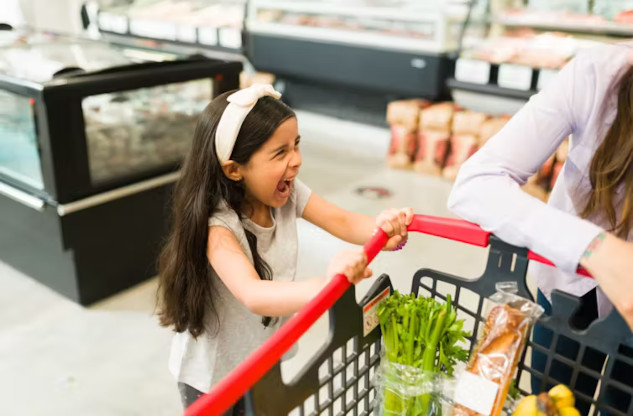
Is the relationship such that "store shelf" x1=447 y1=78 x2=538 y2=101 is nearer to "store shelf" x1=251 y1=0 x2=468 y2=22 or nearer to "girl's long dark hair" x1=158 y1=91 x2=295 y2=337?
"store shelf" x1=251 y1=0 x2=468 y2=22

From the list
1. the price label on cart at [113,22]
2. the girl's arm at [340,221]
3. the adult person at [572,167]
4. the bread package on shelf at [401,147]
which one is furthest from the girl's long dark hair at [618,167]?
the price label on cart at [113,22]

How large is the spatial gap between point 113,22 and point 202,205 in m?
5.95

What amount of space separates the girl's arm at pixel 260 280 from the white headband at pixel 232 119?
0.57 ft

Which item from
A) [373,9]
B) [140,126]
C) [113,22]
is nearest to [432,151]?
[373,9]

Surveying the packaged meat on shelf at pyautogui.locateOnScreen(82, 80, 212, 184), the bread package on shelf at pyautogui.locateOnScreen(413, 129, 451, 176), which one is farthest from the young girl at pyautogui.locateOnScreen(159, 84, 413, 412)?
the bread package on shelf at pyautogui.locateOnScreen(413, 129, 451, 176)

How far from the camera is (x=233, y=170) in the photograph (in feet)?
4.20

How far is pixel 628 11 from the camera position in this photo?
3779 millimetres

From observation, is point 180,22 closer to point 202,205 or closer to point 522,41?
point 522,41

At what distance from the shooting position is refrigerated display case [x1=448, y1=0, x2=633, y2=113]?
12.8 feet

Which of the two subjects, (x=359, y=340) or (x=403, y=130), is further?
(x=403, y=130)

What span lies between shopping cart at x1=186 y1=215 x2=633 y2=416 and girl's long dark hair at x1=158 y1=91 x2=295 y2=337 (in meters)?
0.39

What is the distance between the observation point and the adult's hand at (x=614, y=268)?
32.1 inches

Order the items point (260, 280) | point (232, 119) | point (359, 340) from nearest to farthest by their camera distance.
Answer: point (359, 340)
point (260, 280)
point (232, 119)

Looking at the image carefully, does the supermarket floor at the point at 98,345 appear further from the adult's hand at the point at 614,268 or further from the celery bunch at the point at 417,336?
the adult's hand at the point at 614,268
